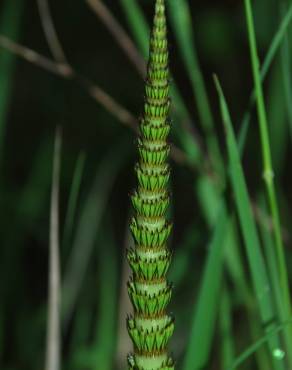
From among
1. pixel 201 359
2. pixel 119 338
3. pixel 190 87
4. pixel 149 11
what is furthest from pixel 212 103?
pixel 201 359

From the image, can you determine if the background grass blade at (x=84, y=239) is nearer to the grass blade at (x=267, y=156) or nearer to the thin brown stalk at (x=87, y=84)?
the thin brown stalk at (x=87, y=84)

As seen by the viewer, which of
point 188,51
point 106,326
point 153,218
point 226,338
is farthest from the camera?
point 106,326

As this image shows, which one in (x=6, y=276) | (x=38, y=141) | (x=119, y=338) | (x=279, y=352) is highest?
(x=38, y=141)

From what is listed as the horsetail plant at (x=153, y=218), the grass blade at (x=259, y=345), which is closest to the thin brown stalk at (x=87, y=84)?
the grass blade at (x=259, y=345)

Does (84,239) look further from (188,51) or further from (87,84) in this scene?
(188,51)

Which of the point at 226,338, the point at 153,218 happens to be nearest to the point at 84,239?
the point at 226,338

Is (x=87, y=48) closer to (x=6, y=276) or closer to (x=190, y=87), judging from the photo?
(x=190, y=87)
